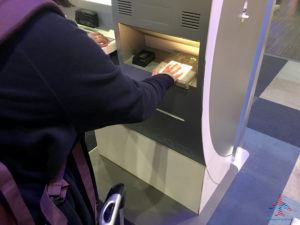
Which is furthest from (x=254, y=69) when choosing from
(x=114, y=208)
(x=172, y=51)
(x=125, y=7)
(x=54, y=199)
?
(x=54, y=199)

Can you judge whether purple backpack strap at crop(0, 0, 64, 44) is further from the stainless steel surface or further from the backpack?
the stainless steel surface

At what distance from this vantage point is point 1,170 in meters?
0.56

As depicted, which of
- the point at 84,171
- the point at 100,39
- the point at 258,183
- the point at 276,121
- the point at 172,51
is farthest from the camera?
the point at 276,121

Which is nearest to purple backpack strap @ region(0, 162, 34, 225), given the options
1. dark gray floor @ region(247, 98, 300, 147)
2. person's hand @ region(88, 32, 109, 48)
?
person's hand @ region(88, 32, 109, 48)

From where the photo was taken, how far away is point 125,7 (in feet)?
3.45

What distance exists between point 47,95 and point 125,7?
0.66 m

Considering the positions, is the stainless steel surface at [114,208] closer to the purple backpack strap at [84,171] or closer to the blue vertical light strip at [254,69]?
the purple backpack strap at [84,171]

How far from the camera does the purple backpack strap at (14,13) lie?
0.46 meters

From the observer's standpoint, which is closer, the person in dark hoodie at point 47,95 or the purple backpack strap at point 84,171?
the person in dark hoodie at point 47,95

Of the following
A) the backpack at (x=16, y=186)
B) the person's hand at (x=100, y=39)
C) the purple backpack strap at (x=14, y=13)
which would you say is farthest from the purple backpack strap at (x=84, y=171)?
the person's hand at (x=100, y=39)

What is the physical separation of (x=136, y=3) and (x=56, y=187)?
28.0 inches

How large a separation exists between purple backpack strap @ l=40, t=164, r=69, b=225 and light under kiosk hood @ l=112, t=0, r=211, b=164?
559mm

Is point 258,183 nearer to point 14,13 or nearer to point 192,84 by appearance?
point 192,84

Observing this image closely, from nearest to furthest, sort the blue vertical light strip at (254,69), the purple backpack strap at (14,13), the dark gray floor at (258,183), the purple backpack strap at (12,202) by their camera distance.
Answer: the purple backpack strap at (14,13), the purple backpack strap at (12,202), the blue vertical light strip at (254,69), the dark gray floor at (258,183)
